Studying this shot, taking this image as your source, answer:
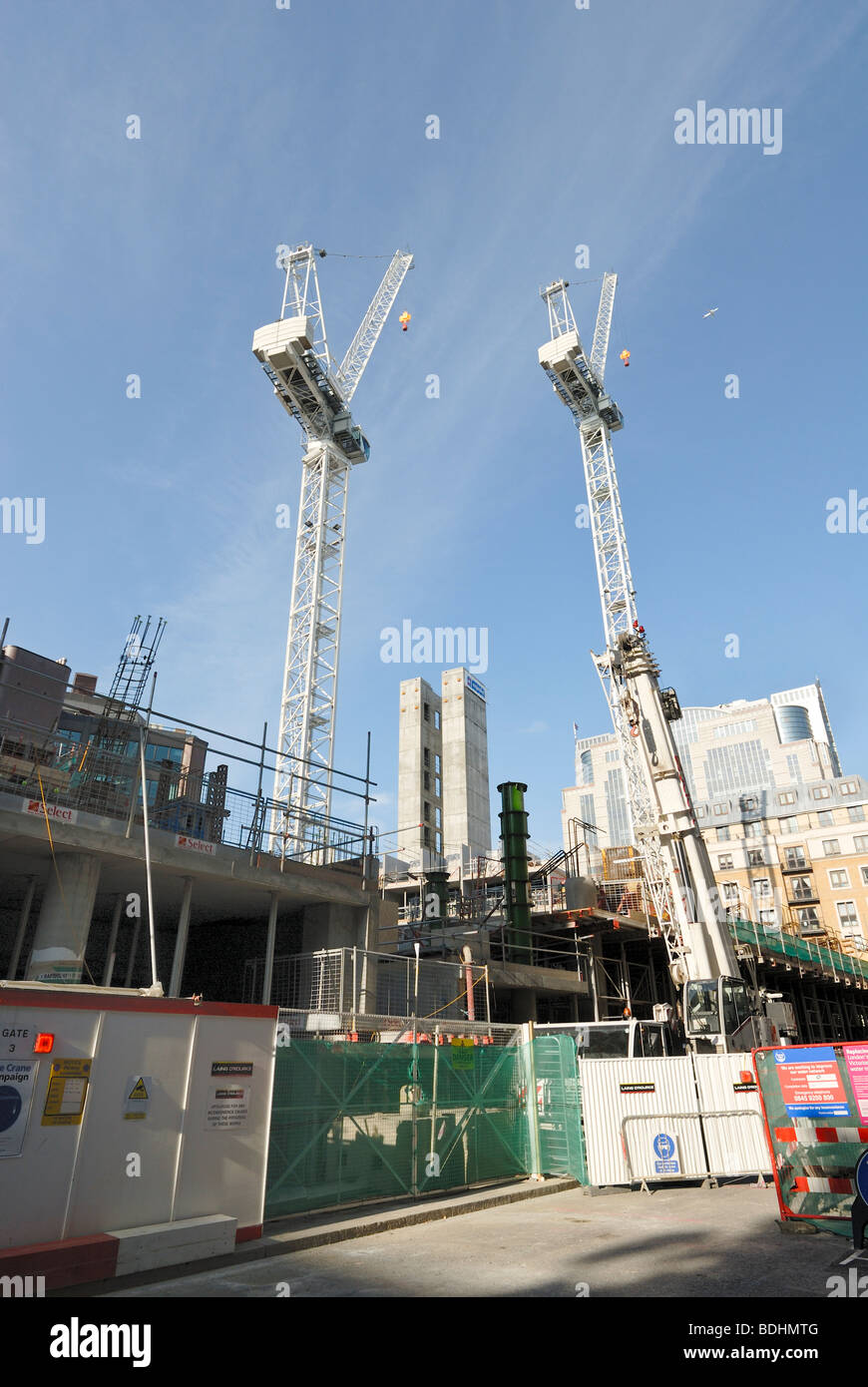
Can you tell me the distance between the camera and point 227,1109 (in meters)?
9.31

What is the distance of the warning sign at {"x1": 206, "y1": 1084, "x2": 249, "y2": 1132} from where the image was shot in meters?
9.16

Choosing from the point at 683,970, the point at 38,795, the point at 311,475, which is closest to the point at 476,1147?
the point at 38,795

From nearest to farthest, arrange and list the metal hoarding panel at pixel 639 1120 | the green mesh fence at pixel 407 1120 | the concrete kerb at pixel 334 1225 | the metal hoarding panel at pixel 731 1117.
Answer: the concrete kerb at pixel 334 1225, the green mesh fence at pixel 407 1120, the metal hoarding panel at pixel 639 1120, the metal hoarding panel at pixel 731 1117

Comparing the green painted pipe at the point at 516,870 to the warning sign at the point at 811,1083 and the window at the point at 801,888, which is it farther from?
the window at the point at 801,888

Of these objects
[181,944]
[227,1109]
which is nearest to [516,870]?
[181,944]

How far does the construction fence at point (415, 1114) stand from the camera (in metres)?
10.6

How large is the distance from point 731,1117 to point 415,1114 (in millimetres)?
5352

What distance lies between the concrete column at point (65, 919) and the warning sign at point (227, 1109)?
6.94m

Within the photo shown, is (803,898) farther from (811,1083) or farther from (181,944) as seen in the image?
(811,1083)

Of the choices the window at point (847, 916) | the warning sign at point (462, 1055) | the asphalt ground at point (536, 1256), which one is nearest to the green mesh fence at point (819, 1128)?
the asphalt ground at point (536, 1256)

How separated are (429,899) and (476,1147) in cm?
1710

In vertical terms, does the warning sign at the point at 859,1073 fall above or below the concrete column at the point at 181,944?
below

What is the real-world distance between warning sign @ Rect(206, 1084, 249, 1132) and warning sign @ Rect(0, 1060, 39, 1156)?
213 cm

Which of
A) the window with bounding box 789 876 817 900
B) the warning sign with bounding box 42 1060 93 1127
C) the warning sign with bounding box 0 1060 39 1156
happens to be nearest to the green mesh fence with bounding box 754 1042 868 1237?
the warning sign with bounding box 42 1060 93 1127
